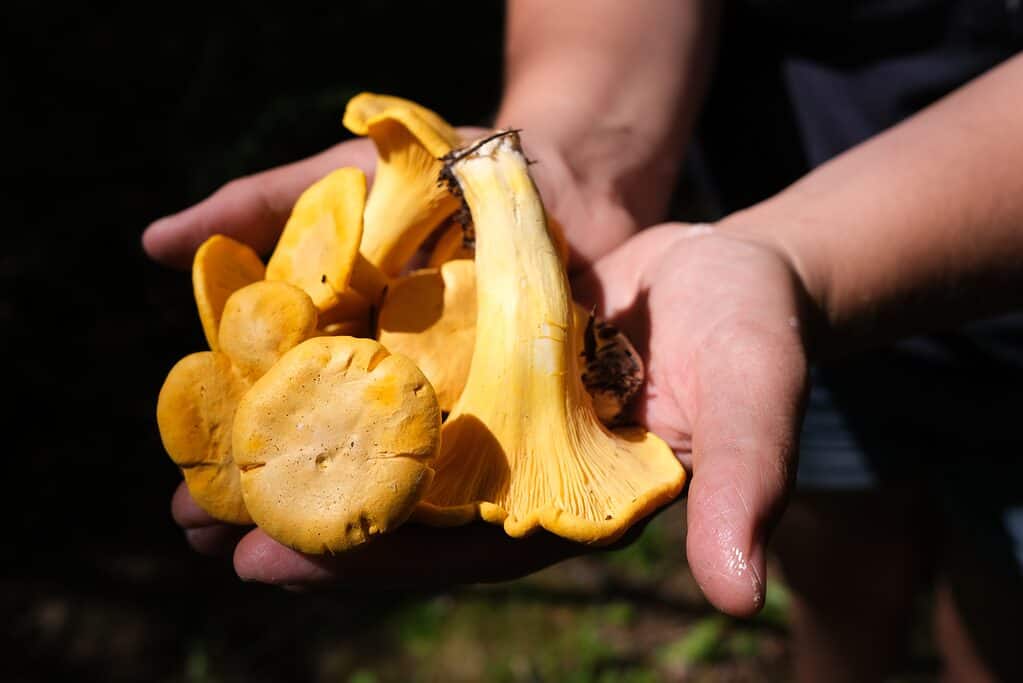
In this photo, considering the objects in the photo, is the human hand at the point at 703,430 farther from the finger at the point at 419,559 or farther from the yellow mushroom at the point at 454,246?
the yellow mushroom at the point at 454,246

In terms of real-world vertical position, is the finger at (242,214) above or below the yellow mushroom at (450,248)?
above

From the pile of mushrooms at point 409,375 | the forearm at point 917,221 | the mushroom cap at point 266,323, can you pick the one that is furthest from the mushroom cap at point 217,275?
the forearm at point 917,221

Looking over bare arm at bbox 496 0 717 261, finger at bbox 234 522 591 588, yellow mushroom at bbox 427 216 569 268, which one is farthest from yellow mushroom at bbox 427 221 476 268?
finger at bbox 234 522 591 588

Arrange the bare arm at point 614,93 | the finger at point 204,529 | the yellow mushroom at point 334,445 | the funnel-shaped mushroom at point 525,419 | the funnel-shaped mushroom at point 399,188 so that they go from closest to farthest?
the yellow mushroom at point 334,445 < the funnel-shaped mushroom at point 525,419 < the finger at point 204,529 < the funnel-shaped mushroom at point 399,188 < the bare arm at point 614,93

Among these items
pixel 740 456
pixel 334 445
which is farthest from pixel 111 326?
pixel 740 456

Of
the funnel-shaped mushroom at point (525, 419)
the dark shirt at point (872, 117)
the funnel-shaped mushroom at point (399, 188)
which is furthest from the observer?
the dark shirt at point (872, 117)

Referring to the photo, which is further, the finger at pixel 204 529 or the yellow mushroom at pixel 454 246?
the yellow mushroom at pixel 454 246

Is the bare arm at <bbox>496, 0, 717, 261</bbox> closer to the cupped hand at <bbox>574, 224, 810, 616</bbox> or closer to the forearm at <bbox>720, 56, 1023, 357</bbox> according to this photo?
the cupped hand at <bbox>574, 224, 810, 616</bbox>

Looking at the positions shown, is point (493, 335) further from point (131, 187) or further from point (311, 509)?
point (131, 187)
